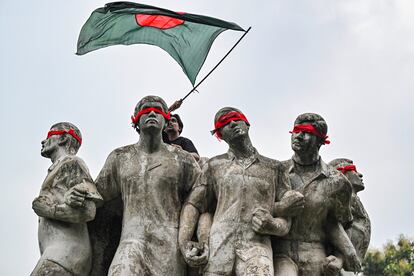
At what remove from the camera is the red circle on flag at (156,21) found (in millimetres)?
13289

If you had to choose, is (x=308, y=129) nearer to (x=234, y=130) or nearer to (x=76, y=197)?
(x=234, y=130)

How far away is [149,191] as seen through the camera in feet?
29.4

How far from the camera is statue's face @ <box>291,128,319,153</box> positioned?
358 inches

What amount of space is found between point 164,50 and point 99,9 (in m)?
1.46

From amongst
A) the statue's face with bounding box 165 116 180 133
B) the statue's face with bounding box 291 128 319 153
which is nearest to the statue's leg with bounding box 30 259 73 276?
the statue's face with bounding box 291 128 319 153

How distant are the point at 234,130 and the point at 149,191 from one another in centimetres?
133

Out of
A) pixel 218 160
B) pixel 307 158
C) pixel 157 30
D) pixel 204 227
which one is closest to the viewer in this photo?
pixel 204 227

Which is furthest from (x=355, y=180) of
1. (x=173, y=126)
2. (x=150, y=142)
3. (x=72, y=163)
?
(x=72, y=163)

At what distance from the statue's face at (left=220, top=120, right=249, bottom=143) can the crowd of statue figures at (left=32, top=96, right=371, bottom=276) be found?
0.01m

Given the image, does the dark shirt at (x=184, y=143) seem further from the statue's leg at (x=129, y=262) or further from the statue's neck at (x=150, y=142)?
the statue's leg at (x=129, y=262)

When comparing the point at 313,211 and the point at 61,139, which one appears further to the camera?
the point at 61,139

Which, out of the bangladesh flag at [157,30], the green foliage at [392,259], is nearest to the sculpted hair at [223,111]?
the bangladesh flag at [157,30]

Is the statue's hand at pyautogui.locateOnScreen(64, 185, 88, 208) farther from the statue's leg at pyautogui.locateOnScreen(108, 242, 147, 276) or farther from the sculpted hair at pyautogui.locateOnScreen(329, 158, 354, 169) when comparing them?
the sculpted hair at pyautogui.locateOnScreen(329, 158, 354, 169)

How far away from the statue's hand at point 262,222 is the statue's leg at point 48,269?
2.41 metres
